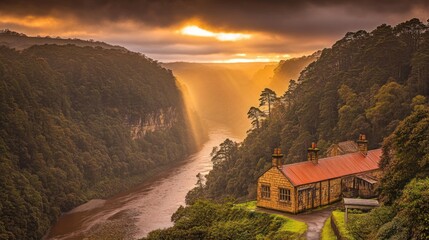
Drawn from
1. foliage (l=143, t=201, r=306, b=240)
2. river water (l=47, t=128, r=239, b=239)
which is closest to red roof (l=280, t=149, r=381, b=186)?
foliage (l=143, t=201, r=306, b=240)

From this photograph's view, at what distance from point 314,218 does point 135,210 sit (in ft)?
166

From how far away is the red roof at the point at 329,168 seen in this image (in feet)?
150

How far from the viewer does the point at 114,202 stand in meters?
98.2

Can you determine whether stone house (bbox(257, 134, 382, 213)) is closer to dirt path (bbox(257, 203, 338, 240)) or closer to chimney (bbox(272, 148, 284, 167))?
chimney (bbox(272, 148, 284, 167))

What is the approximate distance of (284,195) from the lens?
45.0 meters

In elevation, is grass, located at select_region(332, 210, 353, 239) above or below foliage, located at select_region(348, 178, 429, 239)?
below

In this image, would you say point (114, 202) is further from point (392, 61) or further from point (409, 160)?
point (409, 160)

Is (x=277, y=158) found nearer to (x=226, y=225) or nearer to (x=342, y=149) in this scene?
(x=226, y=225)

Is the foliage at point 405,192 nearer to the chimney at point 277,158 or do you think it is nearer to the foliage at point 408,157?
the foliage at point 408,157

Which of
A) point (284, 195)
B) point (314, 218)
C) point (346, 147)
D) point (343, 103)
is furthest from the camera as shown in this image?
point (343, 103)

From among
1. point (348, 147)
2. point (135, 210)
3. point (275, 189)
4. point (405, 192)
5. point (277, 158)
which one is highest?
point (405, 192)

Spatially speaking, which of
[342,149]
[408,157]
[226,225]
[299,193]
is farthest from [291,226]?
[342,149]

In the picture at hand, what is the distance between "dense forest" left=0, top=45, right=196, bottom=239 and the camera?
281ft

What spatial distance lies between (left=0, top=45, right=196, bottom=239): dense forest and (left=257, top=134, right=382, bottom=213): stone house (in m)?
40.9
